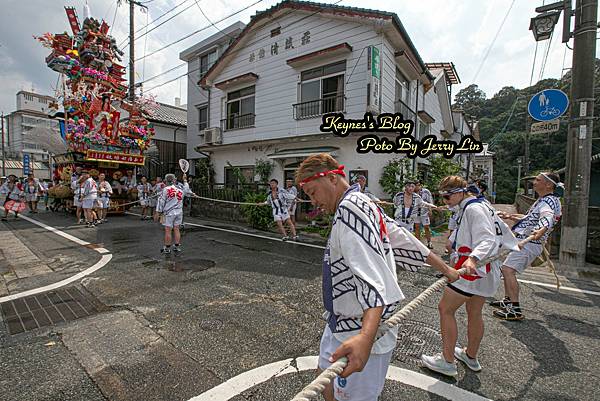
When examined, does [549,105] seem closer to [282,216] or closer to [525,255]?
[525,255]

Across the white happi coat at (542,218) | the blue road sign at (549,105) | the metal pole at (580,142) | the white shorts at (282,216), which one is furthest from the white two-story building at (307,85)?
the white happi coat at (542,218)

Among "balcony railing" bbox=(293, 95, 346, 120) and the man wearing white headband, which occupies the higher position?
"balcony railing" bbox=(293, 95, 346, 120)

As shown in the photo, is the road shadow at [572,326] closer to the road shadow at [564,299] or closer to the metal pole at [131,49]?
the road shadow at [564,299]

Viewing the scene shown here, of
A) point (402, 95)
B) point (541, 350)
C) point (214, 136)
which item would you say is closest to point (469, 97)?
point (402, 95)

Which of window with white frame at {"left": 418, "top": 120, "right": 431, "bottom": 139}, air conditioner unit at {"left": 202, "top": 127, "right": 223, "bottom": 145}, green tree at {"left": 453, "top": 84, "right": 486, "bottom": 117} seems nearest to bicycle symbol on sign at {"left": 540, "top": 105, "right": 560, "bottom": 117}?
window with white frame at {"left": 418, "top": 120, "right": 431, "bottom": 139}

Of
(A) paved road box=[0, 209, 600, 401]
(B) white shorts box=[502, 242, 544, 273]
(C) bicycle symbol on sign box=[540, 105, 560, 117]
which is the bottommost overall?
(A) paved road box=[0, 209, 600, 401]

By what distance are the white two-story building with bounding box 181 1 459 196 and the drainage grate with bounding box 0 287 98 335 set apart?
9.58 m

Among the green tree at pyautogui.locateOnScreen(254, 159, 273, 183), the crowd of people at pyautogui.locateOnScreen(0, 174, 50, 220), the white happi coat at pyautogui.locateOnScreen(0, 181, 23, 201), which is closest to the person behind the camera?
the crowd of people at pyautogui.locateOnScreen(0, 174, 50, 220)

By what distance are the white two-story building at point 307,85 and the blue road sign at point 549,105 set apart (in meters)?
5.26

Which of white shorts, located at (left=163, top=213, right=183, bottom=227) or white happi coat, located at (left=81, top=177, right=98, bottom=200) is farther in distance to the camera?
white happi coat, located at (left=81, top=177, right=98, bottom=200)

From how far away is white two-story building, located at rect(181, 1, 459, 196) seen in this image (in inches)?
456

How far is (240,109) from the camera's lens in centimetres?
1656

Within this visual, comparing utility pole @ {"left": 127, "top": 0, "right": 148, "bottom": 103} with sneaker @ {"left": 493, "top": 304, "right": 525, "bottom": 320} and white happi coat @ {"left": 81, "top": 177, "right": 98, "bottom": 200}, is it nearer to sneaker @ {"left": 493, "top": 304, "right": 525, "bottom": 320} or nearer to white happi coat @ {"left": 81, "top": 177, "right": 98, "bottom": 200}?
white happi coat @ {"left": 81, "top": 177, "right": 98, "bottom": 200}

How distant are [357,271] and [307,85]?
533 inches
